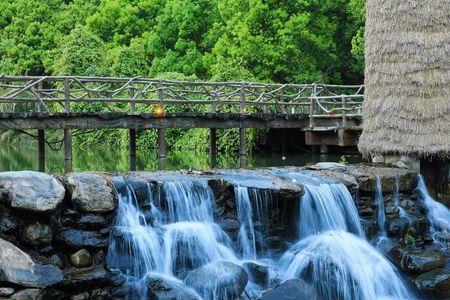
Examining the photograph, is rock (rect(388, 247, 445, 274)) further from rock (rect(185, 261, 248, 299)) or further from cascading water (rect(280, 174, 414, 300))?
rock (rect(185, 261, 248, 299))

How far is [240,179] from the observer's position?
10375mm

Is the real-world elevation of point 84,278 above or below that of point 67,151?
below

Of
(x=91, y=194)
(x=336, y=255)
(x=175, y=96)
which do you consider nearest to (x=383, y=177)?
(x=336, y=255)

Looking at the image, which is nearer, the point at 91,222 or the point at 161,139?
the point at 91,222

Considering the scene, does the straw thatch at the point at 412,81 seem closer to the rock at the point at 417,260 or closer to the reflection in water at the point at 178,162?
the rock at the point at 417,260

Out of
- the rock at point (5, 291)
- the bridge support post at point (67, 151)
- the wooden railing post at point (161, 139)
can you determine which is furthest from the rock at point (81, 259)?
the wooden railing post at point (161, 139)

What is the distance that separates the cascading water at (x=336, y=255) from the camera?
30.2 feet

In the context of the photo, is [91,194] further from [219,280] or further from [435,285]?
[435,285]

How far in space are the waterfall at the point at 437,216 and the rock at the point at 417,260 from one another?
1373 millimetres

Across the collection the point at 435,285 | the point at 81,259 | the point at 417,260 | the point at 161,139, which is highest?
the point at 161,139

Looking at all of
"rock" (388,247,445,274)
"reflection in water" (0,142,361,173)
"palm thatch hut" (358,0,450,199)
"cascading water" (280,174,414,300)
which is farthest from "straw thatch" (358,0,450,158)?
"reflection in water" (0,142,361,173)

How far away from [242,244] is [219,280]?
1613 millimetres

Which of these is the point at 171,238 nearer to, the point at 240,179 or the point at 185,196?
the point at 185,196

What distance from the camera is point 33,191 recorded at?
313 inches
